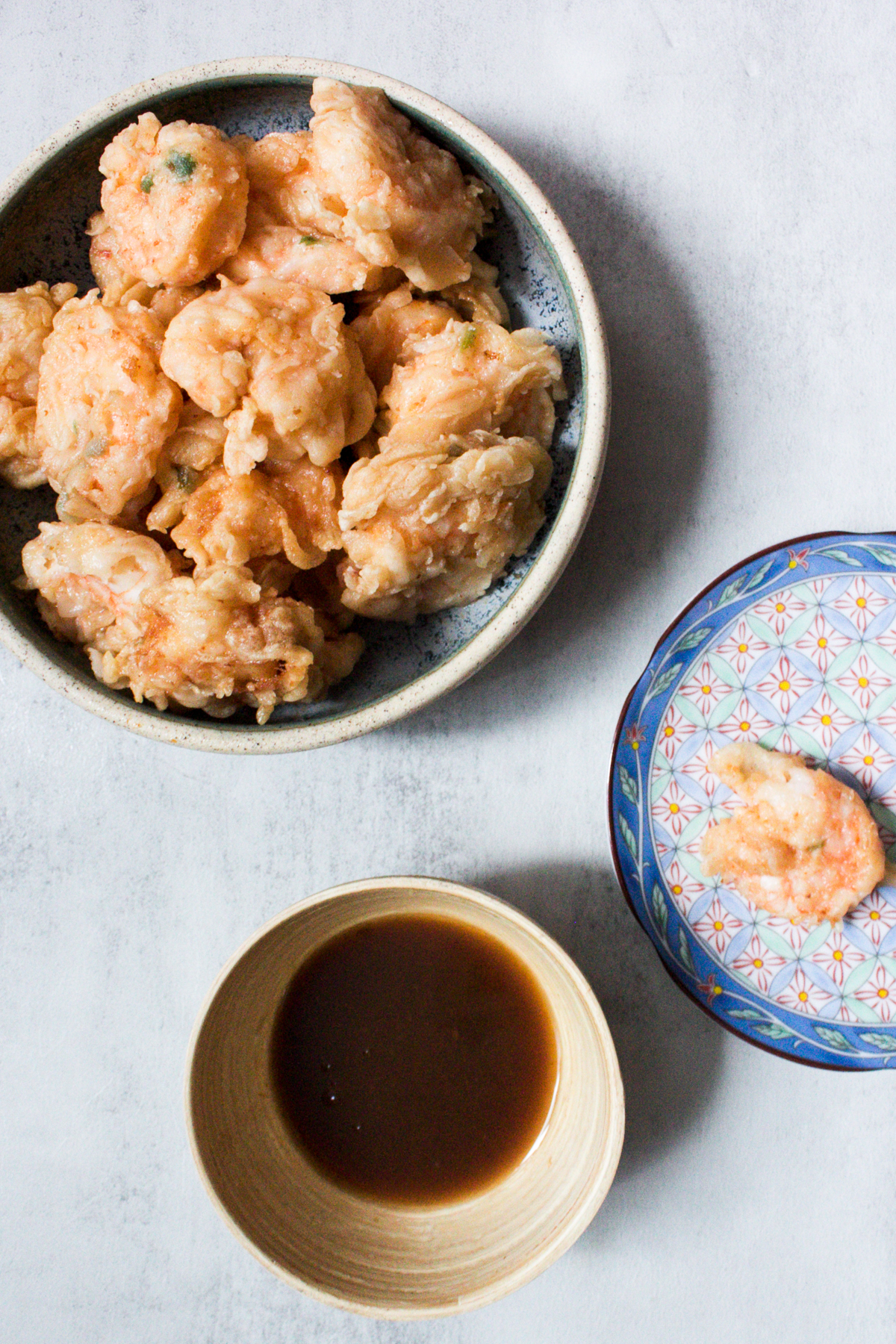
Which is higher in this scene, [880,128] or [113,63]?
[113,63]

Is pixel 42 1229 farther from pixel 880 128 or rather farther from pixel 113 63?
pixel 880 128

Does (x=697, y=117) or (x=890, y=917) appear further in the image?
(x=697, y=117)

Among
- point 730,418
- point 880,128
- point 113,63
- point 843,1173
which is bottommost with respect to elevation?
point 843,1173

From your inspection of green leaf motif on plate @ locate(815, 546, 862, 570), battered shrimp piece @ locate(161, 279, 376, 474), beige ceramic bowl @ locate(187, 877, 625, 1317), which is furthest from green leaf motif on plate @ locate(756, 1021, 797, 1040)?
battered shrimp piece @ locate(161, 279, 376, 474)

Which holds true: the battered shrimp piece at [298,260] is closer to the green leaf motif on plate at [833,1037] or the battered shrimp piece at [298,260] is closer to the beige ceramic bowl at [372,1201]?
the beige ceramic bowl at [372,1201]

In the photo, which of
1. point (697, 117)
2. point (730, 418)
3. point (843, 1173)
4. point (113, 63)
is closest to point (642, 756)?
point (730, 418)

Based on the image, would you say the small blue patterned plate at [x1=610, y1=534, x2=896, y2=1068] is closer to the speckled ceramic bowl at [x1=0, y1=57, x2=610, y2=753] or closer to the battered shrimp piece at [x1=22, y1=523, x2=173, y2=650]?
the speckled ceramic bowl at [x1=0, y1=57, x2=610, y2=753]
